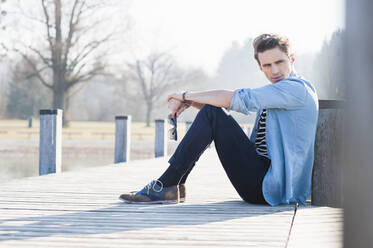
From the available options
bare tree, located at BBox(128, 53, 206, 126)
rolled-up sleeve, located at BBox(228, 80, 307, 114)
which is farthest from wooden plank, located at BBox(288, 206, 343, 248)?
bare tree, located at BBox(128, 53, 206, 126)

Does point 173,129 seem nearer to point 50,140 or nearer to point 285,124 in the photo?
point 285,124

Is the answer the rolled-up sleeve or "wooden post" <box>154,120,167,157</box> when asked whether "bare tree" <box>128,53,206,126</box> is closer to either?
"wooden post" <box>154,120,167,157</box>

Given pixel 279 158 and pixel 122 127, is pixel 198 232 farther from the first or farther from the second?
pixel 122 127

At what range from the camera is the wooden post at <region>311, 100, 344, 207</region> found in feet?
9.57

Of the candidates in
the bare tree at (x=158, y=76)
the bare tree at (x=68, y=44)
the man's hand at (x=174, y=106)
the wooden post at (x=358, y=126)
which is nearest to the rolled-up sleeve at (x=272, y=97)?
the man's hand at (x=174, y=106)

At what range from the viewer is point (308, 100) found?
2732mm

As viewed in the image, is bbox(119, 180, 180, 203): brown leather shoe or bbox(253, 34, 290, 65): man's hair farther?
bbox(119, 180, 180, 203): brown leather shoe

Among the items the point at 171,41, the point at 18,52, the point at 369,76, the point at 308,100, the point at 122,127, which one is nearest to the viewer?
the point at 369,76

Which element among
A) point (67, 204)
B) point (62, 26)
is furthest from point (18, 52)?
point (67, 204)

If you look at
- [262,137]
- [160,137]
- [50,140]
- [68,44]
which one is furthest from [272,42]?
[68,44]

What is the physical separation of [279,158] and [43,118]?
2.94m

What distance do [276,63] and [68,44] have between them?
883 inches

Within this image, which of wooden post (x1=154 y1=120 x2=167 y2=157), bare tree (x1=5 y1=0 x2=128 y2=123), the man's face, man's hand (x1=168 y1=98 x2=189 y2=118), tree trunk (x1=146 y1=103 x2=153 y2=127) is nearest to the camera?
the man's face

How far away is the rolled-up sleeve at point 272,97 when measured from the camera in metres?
2.65
